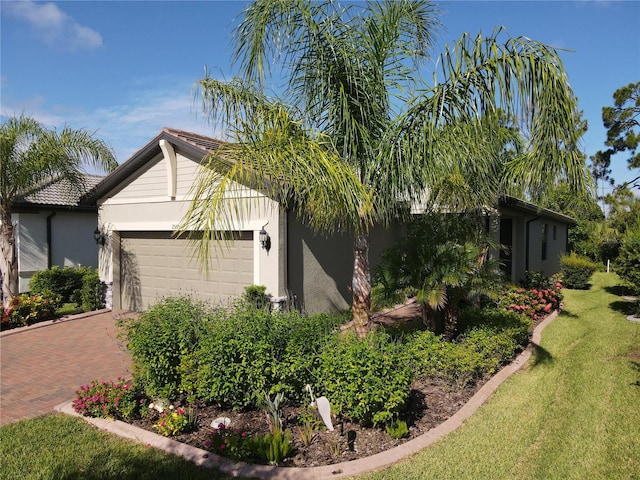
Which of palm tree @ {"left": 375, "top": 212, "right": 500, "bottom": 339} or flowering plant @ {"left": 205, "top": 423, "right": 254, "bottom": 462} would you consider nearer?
flowering plant @ {"left": 205, "top": 423, "right": 254, "bottom": 462}

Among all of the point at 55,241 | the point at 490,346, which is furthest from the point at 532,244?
the point at 55,241

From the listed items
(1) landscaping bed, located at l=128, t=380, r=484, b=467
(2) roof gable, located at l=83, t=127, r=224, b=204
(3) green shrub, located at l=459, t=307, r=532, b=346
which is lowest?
(1) landscaping bed, located at l=128, t=380, r=484, b=467

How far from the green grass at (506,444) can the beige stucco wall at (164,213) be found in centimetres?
486

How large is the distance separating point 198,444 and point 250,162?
331 cm

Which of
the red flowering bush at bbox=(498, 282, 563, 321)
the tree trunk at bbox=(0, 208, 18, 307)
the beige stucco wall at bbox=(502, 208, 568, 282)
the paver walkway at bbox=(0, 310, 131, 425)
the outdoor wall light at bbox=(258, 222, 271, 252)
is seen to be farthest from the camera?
the beige stucco wall at bbox=(502, 208, 568, 282)

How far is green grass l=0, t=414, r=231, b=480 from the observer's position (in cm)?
408

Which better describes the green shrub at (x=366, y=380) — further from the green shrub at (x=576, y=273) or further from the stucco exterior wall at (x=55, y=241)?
the green shrub at (x=576, y=273)

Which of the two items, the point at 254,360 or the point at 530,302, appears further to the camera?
the point at 530,302

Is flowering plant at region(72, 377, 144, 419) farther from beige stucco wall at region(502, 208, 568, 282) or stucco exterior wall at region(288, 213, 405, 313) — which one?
beige stucco wall at region(502, 208, 568, 282)

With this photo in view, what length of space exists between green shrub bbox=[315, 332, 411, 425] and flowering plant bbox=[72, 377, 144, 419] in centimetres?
247

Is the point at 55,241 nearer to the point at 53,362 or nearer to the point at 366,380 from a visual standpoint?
the point at 53,362

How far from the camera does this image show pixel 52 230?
1541 cm

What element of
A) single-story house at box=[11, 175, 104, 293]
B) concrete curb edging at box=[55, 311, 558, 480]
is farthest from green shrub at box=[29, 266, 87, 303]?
concrete curb edging at box=[55, 311, 558, 480]

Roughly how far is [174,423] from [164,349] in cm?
91
